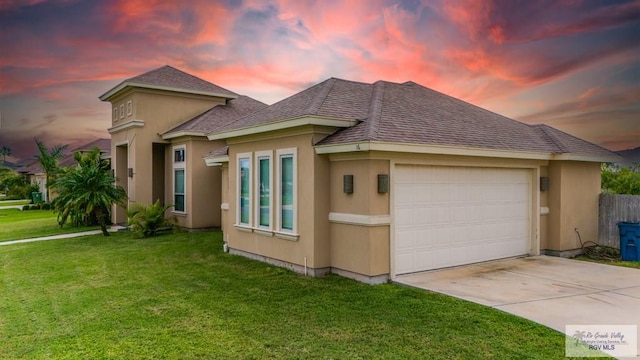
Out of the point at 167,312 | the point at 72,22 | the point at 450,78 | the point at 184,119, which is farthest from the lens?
the point at 72,22

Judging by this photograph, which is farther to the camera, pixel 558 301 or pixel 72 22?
pixel 72 22

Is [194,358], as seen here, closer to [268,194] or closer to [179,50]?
[268,194]

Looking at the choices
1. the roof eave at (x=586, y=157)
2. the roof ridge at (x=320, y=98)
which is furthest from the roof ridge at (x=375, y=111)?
the roof eave at (x=586, y=157)

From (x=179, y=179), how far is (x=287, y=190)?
8968 millimetres

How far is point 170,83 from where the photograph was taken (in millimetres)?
17094

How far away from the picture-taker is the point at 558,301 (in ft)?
20.5

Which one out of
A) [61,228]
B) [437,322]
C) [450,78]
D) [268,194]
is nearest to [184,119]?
[61,228]

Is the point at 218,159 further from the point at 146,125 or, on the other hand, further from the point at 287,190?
the point at 146,125

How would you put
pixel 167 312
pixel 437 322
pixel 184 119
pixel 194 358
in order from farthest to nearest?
pixel 184 119 < pixel 167 312 < pixel 437 322 < pixel 194 358

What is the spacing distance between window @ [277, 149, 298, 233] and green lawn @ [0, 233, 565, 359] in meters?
1.02

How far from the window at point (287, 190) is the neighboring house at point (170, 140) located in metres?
7.46

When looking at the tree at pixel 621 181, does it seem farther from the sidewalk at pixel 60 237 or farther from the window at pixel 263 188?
A: the sidewalk at pixel 60 237

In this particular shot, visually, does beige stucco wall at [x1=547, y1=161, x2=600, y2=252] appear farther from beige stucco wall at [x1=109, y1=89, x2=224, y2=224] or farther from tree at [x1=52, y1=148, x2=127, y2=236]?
tree at [x1=52, y1=148, x2=127, y2=236]

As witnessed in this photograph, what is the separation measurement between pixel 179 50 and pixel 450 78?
1352cm
